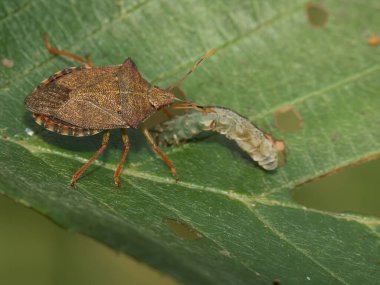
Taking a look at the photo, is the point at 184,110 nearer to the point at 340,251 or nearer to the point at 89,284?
the point at 340,251

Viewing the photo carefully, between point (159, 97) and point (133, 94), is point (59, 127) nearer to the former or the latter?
point (133, 94)

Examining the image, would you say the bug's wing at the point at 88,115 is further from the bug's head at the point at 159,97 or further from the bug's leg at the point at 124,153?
the bug's head at the point at 159,97

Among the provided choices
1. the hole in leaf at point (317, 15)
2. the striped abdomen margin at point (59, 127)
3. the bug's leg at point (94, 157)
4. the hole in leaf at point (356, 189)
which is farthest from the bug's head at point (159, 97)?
the hole in leaf at point (356, 189)

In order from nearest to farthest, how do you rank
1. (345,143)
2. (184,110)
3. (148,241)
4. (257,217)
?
(148,241)
(257,217)
(345,143)
(184,110)

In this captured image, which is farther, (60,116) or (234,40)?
(234,40)

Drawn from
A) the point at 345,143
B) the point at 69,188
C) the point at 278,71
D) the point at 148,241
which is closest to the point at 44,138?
the point at 69,188

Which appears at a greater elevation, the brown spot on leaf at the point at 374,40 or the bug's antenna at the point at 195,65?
the bug's antenna at the point at 195,65

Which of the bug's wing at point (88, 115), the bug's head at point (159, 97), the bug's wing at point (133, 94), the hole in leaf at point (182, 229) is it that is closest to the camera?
the hole in leaf at point (182, 229)
